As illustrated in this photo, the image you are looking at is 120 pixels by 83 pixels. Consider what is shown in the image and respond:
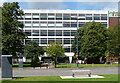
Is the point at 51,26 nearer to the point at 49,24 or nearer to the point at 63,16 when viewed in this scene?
the point at 49,24

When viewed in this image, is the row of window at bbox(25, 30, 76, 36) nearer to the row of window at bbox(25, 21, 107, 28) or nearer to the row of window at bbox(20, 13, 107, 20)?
the row of window at bbox(25, 21, 107, 28)

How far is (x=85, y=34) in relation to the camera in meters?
55.7

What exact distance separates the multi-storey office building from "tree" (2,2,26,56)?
2538 cm

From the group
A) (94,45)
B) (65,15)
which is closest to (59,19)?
(65,15)

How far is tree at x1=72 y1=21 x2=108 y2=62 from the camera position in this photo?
5238cm

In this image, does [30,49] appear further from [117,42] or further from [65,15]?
[117,42]

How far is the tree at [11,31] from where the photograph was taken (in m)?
A: 37.3

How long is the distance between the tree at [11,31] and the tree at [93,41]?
64.4 ft

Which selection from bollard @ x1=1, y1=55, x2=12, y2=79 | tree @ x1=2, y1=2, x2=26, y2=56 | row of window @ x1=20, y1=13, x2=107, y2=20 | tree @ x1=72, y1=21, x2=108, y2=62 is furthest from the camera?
row of window @ x1=20, y1=13, x2=107, y2=20

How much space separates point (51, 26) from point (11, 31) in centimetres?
2845

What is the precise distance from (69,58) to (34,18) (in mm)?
17970

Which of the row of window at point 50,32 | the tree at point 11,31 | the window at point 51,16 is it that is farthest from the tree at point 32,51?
the window at point 51,16

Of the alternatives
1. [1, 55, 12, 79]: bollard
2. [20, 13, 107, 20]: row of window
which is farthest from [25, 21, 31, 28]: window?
[1, 55, 12, 79]: bollard

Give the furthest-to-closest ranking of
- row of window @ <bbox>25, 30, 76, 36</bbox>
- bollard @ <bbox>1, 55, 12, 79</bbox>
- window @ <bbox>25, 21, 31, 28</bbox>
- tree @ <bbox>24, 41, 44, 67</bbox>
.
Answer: window @ <bbox>25, 21, 31, 28</bbox> < row of window @ <bbox>25, 30, 76, 36</bbox> < tree @ <bbox>24, 41, 44, 67</bbox> < bollard @ <bbox>1, 55, 12, 79</bbox>
